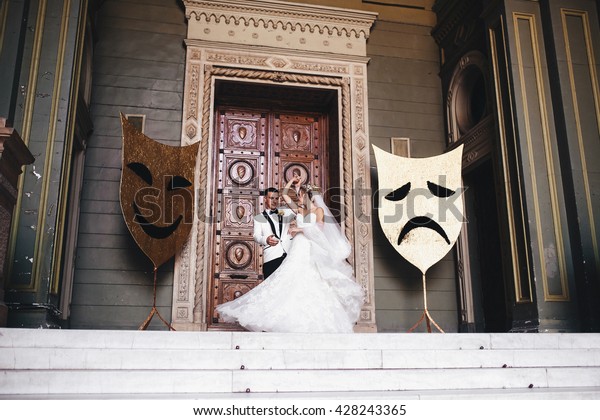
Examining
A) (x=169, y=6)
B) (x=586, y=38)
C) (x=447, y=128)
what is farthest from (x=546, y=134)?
(x=169, y=6)

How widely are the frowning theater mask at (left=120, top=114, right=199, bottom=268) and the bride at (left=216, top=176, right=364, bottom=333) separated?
1.39 m

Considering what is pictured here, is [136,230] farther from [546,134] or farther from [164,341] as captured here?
[546,134]

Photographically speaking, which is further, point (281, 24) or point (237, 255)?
point (281, 24)

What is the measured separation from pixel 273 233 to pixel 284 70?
8.57ft

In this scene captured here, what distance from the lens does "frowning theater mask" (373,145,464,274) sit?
20.6ft

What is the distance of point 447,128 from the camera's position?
7812 millimetres

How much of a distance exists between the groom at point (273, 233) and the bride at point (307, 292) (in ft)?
1.21

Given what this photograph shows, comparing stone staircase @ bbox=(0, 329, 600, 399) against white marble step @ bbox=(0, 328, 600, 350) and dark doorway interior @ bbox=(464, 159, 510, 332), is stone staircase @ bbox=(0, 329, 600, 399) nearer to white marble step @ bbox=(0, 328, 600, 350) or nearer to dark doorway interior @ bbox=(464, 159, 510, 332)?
white marble step @ bbox=(0, 328, 600, 350)

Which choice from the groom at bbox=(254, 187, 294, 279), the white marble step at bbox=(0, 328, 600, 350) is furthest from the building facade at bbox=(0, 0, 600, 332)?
the white marble step at bbox=(0, 328, 600, 350)

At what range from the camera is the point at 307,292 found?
16.3 feet

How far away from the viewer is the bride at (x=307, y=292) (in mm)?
4832

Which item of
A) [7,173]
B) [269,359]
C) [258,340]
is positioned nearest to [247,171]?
[7,173]

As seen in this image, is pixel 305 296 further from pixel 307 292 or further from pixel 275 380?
pixel 275 380

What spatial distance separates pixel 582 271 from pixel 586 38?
2.59 metres
